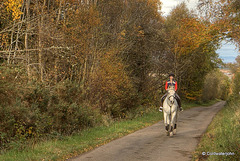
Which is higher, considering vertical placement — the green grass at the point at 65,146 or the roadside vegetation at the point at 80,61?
the roadside vegetation at the point at 80,61

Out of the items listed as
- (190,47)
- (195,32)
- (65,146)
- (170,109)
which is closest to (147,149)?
(65,146)

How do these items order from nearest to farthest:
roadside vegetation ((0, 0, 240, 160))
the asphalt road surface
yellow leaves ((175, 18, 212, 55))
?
the asphalt road surface, roadside vegetation ((0, 0, 240, 160)), yellow leaves ((175, 18, 212, 55))

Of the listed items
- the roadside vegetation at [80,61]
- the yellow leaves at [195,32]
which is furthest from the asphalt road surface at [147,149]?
the yellow leaves at [195,32]

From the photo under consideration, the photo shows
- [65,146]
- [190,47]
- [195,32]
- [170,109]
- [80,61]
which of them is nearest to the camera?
[65,146]

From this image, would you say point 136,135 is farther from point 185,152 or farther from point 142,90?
point 142,90

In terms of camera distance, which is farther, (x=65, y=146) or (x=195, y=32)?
(x=195, y=32)

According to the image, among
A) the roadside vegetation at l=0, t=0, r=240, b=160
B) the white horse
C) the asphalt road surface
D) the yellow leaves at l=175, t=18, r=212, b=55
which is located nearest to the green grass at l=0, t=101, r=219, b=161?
the roadside vegetation at l=0, t=0, r=240, b=160

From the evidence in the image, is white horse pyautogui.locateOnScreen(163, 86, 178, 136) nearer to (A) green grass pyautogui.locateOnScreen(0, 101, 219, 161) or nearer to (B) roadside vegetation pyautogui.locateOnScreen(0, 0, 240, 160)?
(A) green grass pyautogui.locateOnScreen(0, 101, 219, 161)

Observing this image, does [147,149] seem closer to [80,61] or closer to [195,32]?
[80,61]

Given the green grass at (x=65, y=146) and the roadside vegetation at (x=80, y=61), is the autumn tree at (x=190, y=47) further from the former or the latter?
the green grass at (x=65, y=146)

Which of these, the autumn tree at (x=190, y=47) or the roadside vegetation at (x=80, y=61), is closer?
the roadside vegetation at (x=80, y=61)

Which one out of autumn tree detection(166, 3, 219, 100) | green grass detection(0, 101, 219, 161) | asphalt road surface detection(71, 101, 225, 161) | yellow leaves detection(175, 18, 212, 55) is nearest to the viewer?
green grass detection(0, 101, 219, 161)

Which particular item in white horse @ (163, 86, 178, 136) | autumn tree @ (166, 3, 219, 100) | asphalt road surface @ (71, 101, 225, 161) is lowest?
asphalt road surface @ (71, 101, 225, 161)

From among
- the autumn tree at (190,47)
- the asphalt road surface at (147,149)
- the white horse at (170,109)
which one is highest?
the autumn tree at (190,47)
